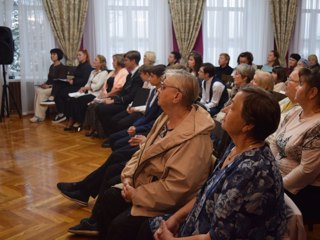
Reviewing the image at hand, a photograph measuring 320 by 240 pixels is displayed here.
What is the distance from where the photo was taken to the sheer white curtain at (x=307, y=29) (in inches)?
333

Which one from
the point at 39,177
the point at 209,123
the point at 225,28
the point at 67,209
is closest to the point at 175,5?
the point at 225,28

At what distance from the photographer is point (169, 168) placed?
200 centimetres

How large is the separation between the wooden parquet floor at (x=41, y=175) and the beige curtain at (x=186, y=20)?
2941 millimetres

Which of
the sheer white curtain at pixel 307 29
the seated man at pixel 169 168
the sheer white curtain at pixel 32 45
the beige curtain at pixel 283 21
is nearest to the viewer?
the seated man at pixel 169 168

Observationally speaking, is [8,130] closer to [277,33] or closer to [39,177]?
[39,177]

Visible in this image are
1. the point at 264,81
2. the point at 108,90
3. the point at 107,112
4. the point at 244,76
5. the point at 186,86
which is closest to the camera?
the point at 186,86

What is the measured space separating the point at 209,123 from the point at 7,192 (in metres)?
2.32

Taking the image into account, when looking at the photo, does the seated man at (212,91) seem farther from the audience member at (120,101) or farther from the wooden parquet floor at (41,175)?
the wooden parquet floor at (41,175)

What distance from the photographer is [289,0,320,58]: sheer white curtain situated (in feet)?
27.8

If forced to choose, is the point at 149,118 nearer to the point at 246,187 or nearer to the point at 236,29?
the point at 246,187

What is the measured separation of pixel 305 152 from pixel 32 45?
245 inches

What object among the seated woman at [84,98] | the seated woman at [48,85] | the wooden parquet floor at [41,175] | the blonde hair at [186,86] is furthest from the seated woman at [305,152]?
the seated woman at [48,85]

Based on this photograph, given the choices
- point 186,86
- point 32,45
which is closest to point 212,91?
point 186,86

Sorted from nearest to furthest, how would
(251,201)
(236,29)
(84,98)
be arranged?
A: (251,201) → (84,98) → (236,29)
